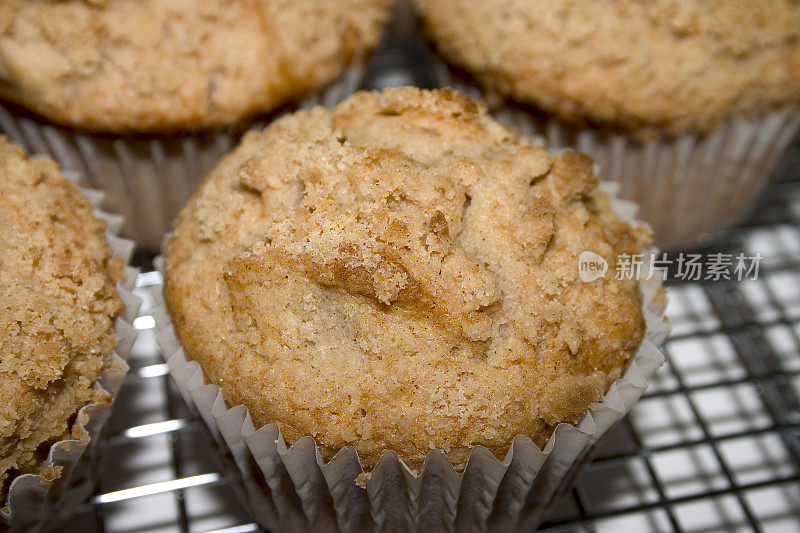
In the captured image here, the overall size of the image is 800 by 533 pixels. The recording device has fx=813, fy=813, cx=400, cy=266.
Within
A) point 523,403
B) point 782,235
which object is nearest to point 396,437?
point 523,403

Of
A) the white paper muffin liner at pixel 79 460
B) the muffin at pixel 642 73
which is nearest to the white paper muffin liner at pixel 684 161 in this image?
the muffin at pixel 642 73

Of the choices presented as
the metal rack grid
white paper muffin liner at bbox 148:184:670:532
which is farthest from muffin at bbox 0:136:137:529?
the metal rack grid

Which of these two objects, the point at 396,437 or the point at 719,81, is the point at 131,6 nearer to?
the point at 396,437

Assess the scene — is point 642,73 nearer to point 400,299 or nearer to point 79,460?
point 400,299

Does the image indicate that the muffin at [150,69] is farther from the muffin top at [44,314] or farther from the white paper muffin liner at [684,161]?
the white paper muffin liner at [684,161]

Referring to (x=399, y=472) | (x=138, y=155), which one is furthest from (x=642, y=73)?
(x=138, y=155)

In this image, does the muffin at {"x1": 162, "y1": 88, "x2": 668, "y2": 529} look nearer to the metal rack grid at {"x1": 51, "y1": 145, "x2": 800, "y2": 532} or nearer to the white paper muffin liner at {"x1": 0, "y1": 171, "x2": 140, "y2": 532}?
the white paper muffin liner at {"x1": 0, "y1": 171, "x2": 140, "y2": 532}

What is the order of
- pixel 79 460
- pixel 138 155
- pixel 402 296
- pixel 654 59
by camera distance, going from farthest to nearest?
pixel 138 155, pixel 654 59, pixel 79 460, pixel 402 296
